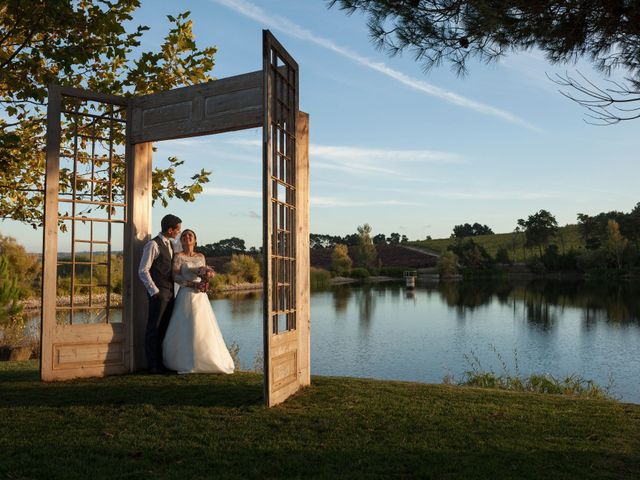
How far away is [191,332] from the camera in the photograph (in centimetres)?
630

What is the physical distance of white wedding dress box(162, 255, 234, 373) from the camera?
6.31 meters

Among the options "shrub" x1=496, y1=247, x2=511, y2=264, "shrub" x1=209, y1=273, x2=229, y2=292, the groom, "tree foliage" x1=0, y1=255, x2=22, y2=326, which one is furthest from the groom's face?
"shrub" x1=496, y1=247, x2=511, y2=264

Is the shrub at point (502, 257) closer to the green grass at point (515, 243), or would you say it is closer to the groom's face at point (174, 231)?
the green grass at point (515, 243)

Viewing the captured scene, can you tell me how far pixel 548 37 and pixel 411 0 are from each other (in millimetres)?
1252

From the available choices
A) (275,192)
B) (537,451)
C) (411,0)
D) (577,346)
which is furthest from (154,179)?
(577,346)

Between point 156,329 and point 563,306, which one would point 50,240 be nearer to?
point 156,329

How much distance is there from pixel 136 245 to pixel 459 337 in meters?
14.0

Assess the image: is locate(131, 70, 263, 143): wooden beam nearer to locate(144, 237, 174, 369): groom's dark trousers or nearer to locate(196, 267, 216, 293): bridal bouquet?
locate(144, 237, 174, 369): groom's dark trousers

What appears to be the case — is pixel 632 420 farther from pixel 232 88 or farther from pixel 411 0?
pixel 232 88

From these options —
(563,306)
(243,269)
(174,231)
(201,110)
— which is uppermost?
(201,110)

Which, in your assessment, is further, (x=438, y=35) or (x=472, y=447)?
(x=438, y=35)

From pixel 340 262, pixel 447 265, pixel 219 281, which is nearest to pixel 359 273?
pixel 340 262

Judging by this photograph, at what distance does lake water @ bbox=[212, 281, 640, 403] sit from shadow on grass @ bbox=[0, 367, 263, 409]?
6.03 metres

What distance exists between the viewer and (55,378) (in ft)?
19.7
